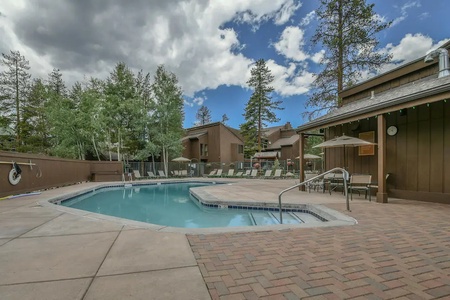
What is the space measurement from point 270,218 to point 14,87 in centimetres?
2524

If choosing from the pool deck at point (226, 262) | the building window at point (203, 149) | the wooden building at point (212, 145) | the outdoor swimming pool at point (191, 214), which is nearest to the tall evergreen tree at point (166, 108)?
the wooden building at point (212, 145)

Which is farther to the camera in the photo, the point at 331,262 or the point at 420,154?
the point at 420,154

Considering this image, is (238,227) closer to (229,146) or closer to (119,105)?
(119,105)

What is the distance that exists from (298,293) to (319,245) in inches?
48.7

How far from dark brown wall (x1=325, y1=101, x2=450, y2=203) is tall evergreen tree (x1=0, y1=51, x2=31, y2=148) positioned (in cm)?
2620

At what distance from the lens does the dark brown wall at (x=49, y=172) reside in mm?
7773

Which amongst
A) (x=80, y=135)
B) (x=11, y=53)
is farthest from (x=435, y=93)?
(x=11, y=53)

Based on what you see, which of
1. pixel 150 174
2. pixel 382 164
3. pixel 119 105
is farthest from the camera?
pixel 150 174

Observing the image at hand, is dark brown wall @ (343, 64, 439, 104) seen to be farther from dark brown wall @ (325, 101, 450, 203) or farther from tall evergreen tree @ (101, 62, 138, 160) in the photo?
tall evergreen tree @ (101, 62, 138, 160)

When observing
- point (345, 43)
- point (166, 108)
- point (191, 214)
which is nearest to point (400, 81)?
point (345, 43)

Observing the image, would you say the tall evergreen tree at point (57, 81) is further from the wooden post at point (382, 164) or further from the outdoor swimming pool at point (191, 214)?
the wooden post at point (382, 164)

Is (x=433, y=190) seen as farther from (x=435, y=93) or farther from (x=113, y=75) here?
(x=113, y=75)

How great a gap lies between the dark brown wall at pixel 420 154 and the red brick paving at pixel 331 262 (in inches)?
110

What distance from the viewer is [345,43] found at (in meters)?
13.6
